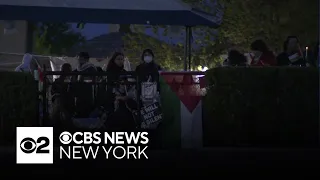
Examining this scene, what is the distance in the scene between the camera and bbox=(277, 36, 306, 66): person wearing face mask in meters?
11.7

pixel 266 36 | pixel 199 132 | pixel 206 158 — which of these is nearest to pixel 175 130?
pixel 199 132

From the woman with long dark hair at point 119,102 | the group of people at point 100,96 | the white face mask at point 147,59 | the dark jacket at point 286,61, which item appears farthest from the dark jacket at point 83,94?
the dark jacket at point 286,61

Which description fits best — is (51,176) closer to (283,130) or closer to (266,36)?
(283,130)

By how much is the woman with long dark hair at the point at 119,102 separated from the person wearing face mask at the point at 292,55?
3.00 metres

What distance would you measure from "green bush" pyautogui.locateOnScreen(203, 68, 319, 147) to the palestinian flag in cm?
24

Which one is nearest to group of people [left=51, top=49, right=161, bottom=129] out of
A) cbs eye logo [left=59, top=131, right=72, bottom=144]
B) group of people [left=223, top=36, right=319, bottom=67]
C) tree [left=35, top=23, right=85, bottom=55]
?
group of people [left=223, top=36, right=319, bottom=67]

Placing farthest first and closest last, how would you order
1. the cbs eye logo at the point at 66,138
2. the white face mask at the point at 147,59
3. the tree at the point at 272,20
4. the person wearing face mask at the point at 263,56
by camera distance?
the tree at the point at 272,20
the person wearing face mask at the point at 263,56
the white face mask at the point at 147,59
the cbs eye logo at the point at 66,138

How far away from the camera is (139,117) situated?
10359mm

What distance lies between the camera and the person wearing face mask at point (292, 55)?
11734mm

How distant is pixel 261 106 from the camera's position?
10.3 meters

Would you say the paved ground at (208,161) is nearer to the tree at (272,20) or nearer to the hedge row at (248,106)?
the hedge row at (248,106)

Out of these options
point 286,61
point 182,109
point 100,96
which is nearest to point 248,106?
point 182,109

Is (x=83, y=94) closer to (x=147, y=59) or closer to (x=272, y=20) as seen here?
(x=147, y=59)

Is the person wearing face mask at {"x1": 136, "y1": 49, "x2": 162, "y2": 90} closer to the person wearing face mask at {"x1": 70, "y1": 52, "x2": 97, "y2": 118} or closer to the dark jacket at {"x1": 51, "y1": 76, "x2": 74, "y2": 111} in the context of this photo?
the person wearing face mask at {"x1": 70, "y1": 52, "x2": 97, "y2": 118}
